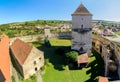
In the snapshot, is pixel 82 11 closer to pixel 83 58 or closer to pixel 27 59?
pixel 83 58

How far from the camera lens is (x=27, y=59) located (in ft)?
192

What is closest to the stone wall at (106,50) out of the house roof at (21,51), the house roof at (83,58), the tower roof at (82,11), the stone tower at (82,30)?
the stone tower at (82,30)

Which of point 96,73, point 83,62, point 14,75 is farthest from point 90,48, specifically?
point 14,75

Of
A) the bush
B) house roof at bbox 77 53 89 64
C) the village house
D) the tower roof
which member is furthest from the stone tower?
the village house

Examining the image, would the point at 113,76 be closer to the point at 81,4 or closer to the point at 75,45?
the point at 75,45

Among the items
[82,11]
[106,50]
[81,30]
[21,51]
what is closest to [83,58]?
[106,50]

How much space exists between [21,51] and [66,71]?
12.8m

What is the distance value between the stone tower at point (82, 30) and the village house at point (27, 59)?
47.5 feet

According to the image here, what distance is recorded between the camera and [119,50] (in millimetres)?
58406

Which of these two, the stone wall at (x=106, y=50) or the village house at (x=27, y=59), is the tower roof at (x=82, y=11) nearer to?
the stone wall at (x=106, y=50)

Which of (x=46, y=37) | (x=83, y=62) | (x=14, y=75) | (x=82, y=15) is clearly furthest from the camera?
(x=46, y=37)

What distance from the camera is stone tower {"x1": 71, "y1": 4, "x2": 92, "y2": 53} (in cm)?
7194

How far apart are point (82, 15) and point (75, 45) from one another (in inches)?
364

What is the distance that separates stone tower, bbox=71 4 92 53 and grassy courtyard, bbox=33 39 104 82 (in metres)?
4.02
